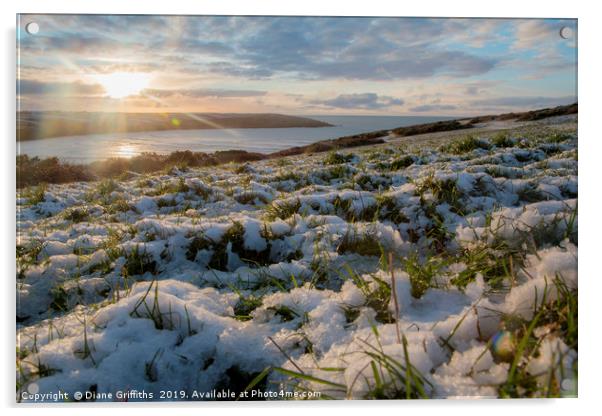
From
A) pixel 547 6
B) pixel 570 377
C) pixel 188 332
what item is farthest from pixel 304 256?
pixel 547 6

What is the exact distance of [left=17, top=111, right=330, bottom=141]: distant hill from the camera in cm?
253

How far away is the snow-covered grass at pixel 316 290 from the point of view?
148cm

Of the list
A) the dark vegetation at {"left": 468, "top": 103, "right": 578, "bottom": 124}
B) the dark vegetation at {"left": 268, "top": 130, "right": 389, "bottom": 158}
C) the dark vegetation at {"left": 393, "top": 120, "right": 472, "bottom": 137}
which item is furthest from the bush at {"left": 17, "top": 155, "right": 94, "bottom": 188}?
the dark vegetation at {"left": 468, "top": 103, "right": 578, "bottom": 124}

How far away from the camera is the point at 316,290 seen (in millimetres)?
2051

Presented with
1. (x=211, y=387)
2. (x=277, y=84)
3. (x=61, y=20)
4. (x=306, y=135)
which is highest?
(x=61, y=20)

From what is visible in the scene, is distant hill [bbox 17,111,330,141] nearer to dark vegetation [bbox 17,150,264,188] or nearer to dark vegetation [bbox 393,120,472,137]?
dark vegetation [bbox 17,150,264,188]

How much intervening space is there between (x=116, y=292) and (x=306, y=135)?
176 centimetres

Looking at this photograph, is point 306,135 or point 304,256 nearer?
point 304,256

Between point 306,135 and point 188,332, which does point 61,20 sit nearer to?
point 306,135

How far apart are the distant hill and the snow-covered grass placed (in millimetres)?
603

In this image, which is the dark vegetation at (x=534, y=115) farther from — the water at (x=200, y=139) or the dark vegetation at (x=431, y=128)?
the water at (x=200, y=139)

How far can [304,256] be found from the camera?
8.41 feet

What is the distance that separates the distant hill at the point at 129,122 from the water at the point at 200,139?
0.05 m
